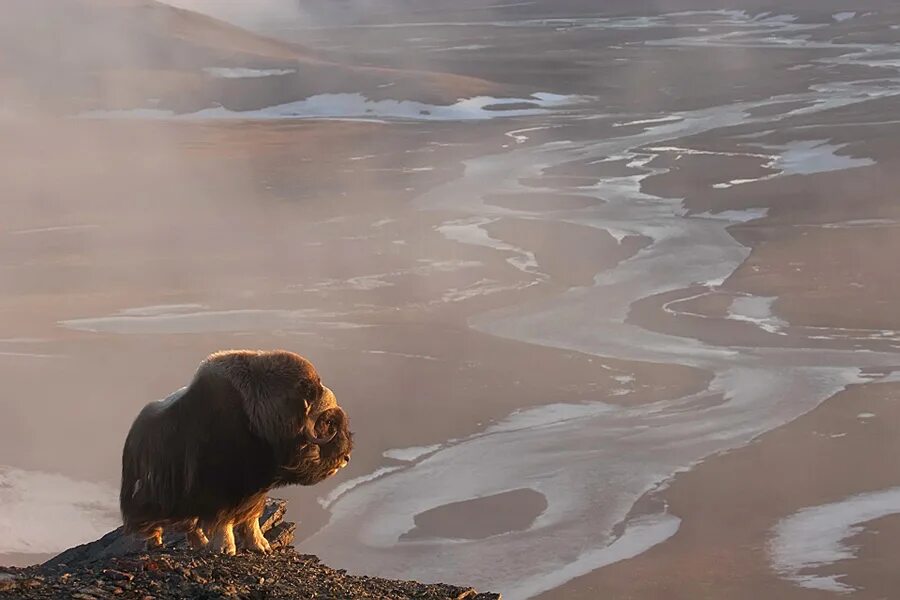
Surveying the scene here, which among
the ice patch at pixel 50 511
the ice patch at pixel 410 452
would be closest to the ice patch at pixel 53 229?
the ice patch at pixel 50 511

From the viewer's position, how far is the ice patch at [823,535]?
1020 centimetres

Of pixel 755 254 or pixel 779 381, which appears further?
pixel 755 254

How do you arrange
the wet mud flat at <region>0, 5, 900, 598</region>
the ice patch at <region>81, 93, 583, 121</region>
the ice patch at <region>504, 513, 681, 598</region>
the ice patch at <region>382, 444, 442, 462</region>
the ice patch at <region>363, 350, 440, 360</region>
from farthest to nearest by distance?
the ice patch at <region>81, 93, 583, 121</region> < the ice patch at <region>363, 350, 440, 360</region> < the ice patch at <region>382, 444, 442, 462</region> < the wet mud flat at <region>0, 5, 900, 598</region> < the ice patch at <region>504, 513, 681, 598</region>

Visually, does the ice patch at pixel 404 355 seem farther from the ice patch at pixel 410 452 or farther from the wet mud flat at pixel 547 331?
the ice patch at pixel 410 452

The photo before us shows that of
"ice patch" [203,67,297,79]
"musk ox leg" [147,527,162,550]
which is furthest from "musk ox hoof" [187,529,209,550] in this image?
"ice patch" [203,67,297,79]

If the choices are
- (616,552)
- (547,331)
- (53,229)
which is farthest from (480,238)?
(616,552)

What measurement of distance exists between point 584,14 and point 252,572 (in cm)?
7068

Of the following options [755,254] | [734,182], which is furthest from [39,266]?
[734,182]

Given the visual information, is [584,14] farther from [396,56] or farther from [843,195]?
[843,195]

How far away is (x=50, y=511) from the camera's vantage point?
11312mm

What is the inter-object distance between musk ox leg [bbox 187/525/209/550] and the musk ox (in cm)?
5

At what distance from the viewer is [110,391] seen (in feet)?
46.3

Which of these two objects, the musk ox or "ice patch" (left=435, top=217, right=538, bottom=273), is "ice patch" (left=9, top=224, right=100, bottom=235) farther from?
the musk ox

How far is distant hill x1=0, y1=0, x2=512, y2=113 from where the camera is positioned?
37469 mm
